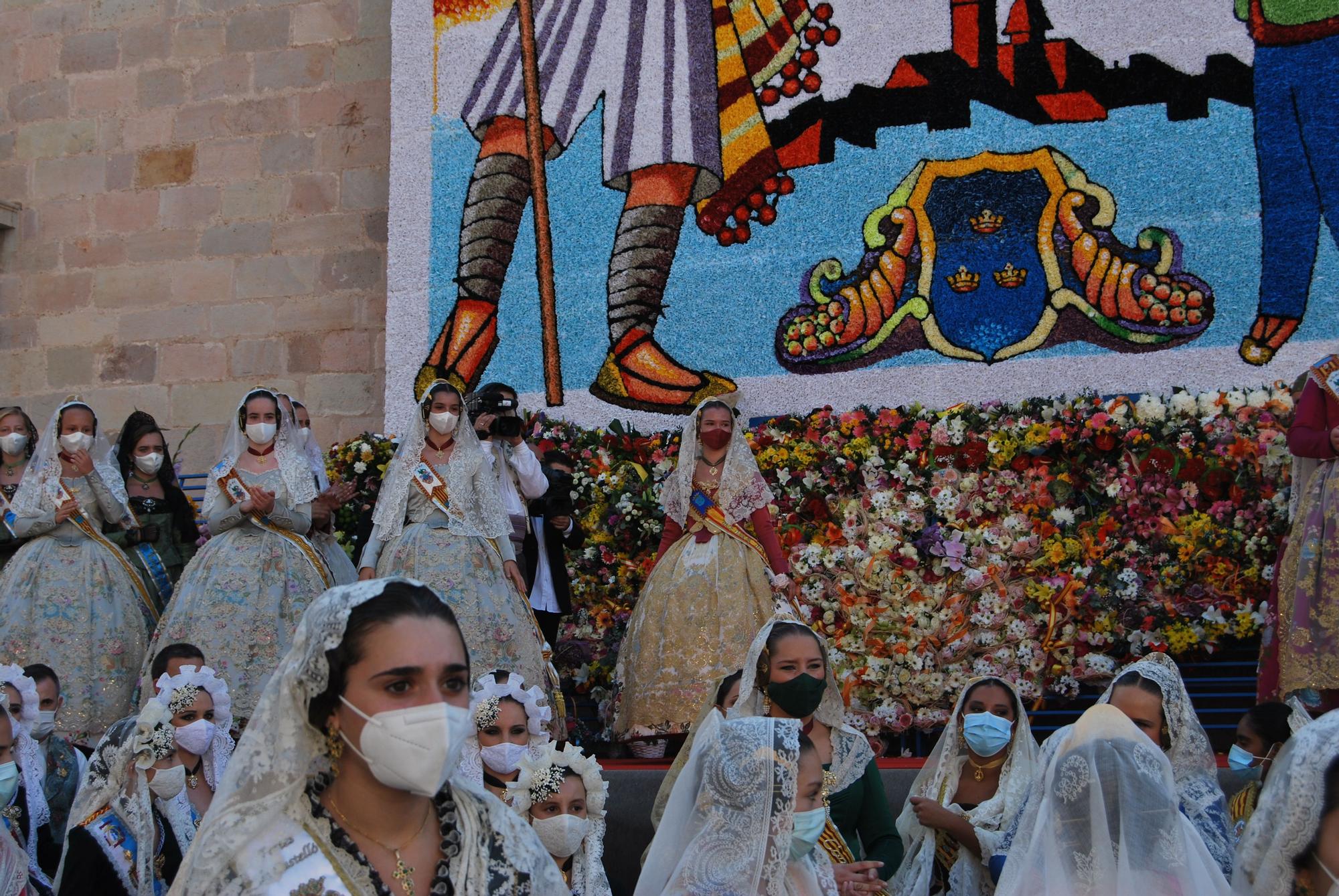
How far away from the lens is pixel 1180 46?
889cm

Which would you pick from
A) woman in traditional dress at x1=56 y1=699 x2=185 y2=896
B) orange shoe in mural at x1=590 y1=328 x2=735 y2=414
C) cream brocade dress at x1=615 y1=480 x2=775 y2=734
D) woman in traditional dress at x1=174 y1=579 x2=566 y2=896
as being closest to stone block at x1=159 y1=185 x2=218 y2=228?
orange shoe in mural at x1=590 y1=328 x2=735 y2=414

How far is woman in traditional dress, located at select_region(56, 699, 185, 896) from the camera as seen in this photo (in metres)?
4.38

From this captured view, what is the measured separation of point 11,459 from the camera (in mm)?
7902

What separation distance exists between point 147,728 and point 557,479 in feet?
11.3

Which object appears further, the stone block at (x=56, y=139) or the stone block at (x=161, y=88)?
the stone block at (x=56, y=139)

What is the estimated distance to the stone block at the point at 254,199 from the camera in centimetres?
1142

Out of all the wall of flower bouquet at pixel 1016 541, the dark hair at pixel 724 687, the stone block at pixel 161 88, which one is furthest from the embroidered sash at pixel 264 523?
the stone block at pixel 161 88

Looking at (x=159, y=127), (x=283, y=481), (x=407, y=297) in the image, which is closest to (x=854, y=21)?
(x=407, y=297)

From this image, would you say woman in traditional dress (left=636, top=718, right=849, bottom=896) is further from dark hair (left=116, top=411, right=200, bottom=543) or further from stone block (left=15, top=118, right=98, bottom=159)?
stone block (left=15, top=118, right=98, bottom=159)

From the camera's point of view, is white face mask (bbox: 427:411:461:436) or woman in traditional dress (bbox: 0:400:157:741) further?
white face mask (bbox: 427:411:461:436)

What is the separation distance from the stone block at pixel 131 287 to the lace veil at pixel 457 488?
17.0 ft

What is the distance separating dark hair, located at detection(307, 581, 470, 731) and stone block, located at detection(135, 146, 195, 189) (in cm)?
981

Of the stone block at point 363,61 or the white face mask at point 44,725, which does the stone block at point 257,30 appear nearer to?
the stone block at point 363,61

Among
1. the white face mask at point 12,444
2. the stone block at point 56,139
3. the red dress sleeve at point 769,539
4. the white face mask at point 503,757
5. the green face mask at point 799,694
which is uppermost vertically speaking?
the stone block at point 56,139
